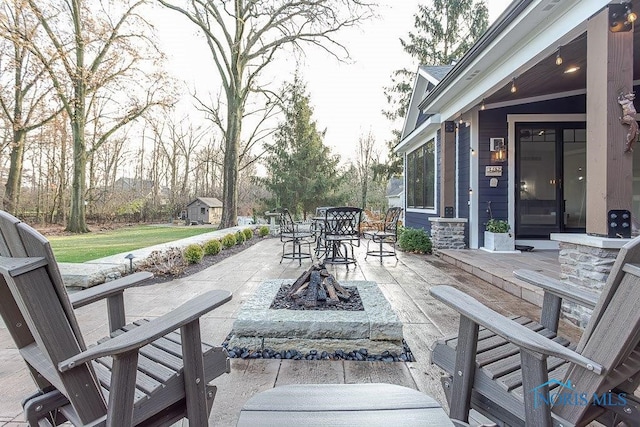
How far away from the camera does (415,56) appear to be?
14391 millimetres

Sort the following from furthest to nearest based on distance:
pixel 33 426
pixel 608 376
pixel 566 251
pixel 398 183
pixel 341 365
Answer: pixel 398 183
pixel 566 251
pixel 341 365
pixel 33 426
pixel 608 376

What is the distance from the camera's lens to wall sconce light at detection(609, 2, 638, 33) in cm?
267

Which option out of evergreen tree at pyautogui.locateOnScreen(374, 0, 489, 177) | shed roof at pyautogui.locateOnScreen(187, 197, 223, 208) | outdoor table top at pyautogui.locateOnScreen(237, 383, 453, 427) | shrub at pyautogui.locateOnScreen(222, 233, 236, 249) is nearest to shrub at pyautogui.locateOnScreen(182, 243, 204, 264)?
shrub at pyautogui.locateOnScreen(222, 233, 236, 249)

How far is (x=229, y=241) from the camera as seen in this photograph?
25.4 ft

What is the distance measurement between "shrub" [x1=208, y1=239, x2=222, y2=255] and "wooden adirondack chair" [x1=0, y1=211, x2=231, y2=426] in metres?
5.14

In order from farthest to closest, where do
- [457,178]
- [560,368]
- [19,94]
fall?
[19,94] → [457,178] → [560,368]

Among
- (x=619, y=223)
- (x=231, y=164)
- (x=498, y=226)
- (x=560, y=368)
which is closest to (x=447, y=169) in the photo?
(x=498, y=226)

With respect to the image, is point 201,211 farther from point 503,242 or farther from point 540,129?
point 540,129

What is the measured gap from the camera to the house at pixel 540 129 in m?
2.73

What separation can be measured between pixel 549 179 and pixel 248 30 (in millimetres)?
9986

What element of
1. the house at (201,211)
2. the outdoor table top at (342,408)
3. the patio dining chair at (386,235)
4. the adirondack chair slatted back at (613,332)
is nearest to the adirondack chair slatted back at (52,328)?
the outdoor table top at (342,408)

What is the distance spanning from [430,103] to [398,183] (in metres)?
19.3

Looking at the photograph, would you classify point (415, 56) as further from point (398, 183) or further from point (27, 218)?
point (27, 218)

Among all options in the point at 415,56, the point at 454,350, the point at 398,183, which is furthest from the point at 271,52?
the point at 398,183
